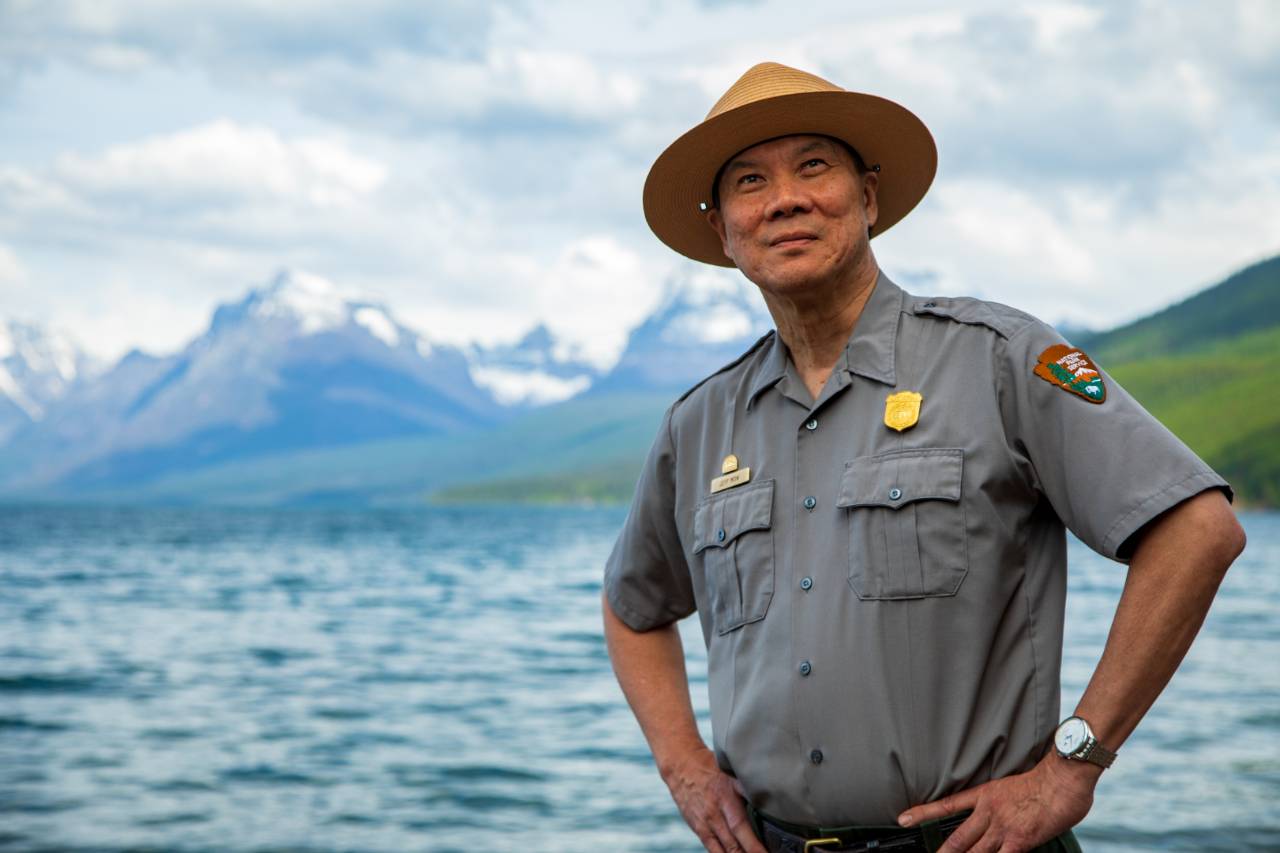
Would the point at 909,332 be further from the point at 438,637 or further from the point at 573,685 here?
the point at 438,637

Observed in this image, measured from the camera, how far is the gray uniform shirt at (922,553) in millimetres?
3275

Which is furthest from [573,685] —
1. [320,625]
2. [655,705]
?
[655,705]

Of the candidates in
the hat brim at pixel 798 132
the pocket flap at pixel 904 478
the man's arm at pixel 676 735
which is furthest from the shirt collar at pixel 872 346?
the man's arm at pixel 676 735

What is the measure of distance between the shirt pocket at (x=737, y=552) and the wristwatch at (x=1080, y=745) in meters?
0.80

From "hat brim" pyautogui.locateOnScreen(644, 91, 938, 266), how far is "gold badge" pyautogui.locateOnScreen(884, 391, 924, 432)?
792mm

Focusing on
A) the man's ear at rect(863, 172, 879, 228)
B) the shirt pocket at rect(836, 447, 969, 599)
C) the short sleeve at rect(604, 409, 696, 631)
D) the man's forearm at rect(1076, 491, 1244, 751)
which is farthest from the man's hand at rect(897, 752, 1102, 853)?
the man's ear at rect(863, 172, 879, 228)

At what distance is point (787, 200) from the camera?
12.3ft

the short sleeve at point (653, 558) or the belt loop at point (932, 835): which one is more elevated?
the short sleeve at point (653, 558)

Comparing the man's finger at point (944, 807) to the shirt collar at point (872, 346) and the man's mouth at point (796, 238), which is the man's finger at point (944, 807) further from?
Answer: the man's mouth at point (796, 238)

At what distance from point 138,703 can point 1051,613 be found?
21567mm

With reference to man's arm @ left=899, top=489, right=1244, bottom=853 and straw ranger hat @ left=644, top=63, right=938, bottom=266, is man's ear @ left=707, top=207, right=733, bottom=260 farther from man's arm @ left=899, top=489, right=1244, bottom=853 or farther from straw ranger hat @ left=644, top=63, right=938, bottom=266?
man's arm @ left=899, top=489, right=1244, bottom=853

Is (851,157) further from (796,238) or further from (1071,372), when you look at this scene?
(1071,372)

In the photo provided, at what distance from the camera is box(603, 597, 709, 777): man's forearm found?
419 cm

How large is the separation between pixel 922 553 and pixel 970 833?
0.64 meters
